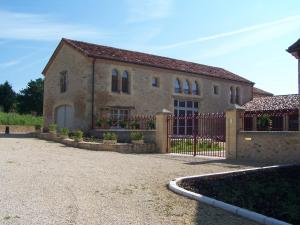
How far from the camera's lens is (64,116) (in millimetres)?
27984

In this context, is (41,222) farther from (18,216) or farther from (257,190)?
(257,190)

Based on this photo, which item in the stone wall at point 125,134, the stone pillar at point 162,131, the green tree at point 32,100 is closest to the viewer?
the stone pillar at point 162,131

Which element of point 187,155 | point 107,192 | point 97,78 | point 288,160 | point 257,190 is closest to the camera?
point 107,192

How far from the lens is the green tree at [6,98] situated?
6625cm

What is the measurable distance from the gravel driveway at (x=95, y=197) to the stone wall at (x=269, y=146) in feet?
11.7

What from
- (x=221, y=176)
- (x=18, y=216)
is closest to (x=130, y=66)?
(x=221, y=176)

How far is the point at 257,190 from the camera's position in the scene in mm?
8180

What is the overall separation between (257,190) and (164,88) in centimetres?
2116

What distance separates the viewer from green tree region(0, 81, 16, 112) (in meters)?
66.2

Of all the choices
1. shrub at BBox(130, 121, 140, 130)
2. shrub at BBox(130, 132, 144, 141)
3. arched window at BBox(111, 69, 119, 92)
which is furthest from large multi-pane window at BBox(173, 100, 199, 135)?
shrub at BBox(130, 132, 144, 141)

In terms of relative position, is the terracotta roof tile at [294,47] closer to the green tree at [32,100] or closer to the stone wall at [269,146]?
the stone wall at [269,146]

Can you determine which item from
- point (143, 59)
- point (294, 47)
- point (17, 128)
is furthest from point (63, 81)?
point (294, 47)

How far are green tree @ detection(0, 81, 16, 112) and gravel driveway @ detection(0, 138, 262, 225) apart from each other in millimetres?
58404

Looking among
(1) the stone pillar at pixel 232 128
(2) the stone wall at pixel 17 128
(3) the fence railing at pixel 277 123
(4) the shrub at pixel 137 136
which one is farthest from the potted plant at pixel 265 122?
(2) the stone wall at pixel 17 128
